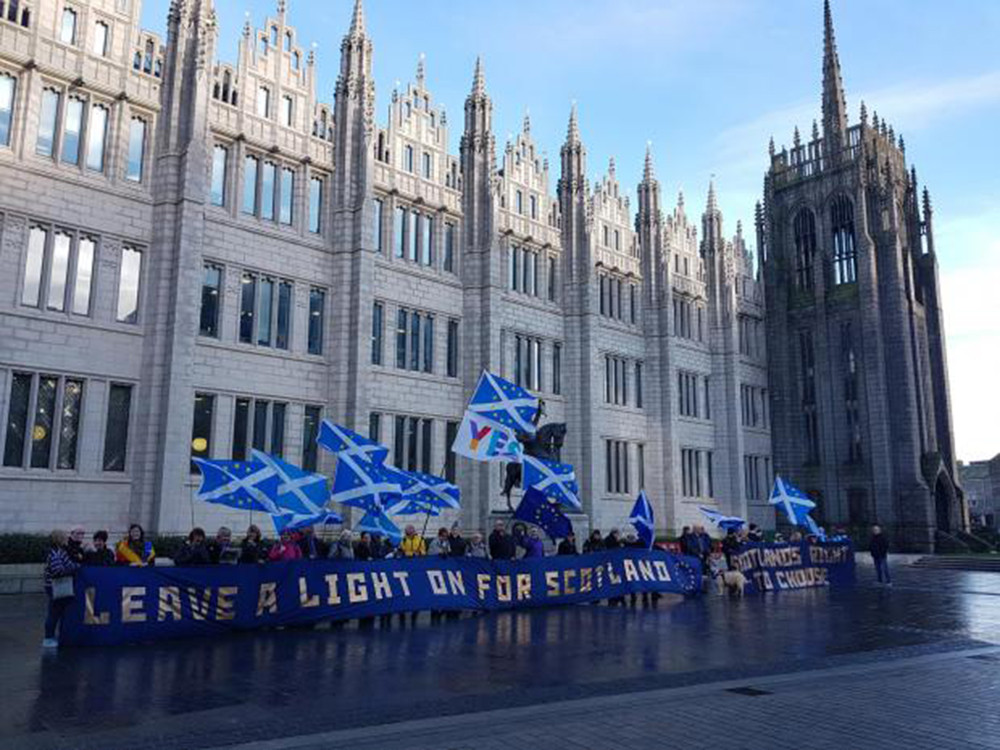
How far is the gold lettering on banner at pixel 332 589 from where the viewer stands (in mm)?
15070

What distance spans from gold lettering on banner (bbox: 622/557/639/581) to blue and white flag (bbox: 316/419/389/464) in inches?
265

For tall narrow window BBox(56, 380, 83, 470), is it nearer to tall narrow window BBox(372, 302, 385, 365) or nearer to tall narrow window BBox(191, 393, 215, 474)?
tall narrow window BBox(191, 393, 215, 474)

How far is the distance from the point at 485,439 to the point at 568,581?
4010 millimetres

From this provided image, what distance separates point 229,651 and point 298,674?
2.29 metres

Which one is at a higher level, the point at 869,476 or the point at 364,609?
the point at 869,476

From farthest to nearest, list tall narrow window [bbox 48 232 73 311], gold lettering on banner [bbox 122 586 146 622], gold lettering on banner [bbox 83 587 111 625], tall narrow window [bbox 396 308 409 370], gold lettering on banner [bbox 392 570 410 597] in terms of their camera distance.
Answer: tall narrow window [bbox 396 308 409 370] → tall narrow window [bbox 48 232 73 311] → gold lettering on banner [bbox 392 570 410 597] → gold lettering on banner [bbox 122 586 146 622] → gold lettering on banner [bbox 83 587 111 625]

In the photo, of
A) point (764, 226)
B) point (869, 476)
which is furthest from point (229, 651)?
point (764, 226)

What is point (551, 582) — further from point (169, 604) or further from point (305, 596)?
point (169, 604)

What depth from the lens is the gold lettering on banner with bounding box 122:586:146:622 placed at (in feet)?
42.0

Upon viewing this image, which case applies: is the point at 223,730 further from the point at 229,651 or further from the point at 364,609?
the point at 364,609

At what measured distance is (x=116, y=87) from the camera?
87.9ft

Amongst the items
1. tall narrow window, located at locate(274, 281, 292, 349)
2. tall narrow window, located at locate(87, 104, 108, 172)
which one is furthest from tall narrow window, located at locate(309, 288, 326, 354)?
tall narrow window, located at locate(87, 104, 108, 172)

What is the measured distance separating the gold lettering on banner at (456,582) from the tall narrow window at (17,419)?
580 inches

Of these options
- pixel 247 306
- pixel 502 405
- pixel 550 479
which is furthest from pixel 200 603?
pixel 247 306
